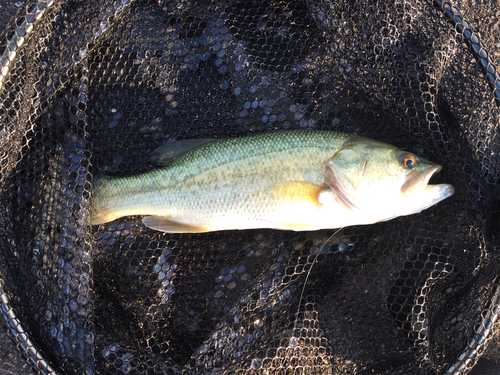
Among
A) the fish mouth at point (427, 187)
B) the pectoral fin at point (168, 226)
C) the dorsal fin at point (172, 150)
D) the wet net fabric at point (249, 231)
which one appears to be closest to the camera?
the fish mouth at point (427, 187)

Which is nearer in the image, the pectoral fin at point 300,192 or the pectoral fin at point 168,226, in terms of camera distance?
the pectoral fin at point 300,192

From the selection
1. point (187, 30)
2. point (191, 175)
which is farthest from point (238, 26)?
point (191, 175)

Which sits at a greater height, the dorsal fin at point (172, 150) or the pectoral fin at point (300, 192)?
the dorsal fin at point (172, 150)

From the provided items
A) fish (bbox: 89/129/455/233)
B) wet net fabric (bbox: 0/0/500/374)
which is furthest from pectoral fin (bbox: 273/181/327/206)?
wet net fabric (bbox: 0/0/500/374)

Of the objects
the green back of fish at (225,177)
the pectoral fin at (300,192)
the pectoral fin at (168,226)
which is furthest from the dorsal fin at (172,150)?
the pectoral fin at (300,192)

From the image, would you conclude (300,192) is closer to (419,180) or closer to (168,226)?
(419,180)

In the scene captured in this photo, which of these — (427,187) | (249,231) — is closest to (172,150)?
(249,231)

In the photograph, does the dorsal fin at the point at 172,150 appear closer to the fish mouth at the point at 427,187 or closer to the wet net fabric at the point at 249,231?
the wet net fabric at the point at 249,231
